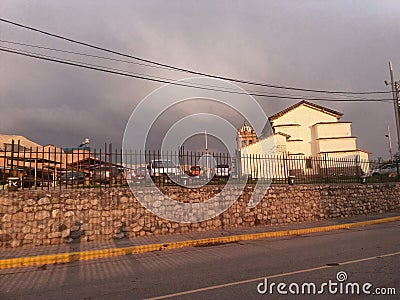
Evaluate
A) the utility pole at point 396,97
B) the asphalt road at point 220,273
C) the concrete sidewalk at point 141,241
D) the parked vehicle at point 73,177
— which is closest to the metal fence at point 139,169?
the parked vehicle at point 73,177

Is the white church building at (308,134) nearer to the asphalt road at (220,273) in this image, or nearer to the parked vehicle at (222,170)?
the parked vehicle at (222,170)

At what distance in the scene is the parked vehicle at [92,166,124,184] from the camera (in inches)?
434

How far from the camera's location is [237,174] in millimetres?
13180

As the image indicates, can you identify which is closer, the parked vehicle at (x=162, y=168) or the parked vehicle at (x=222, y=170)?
the parked vehicle at (x=162, y=168)

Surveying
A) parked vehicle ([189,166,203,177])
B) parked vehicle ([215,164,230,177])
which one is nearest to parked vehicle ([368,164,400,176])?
parked vehicle ([215,164,230,177])

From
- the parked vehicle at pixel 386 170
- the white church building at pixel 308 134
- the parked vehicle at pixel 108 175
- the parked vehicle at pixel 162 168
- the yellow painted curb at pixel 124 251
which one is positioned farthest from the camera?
the white church building at pixel 308 134

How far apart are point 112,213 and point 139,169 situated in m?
1.77

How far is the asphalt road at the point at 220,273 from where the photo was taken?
518 centimetres

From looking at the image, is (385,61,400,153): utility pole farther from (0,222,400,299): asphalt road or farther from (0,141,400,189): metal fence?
(0,222,400,299): asphalt road

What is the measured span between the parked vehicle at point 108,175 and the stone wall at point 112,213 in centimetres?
40

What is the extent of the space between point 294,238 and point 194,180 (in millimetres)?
4041

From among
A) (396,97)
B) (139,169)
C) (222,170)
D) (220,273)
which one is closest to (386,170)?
(396,97)

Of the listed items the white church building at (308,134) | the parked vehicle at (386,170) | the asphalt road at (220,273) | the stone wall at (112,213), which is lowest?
the asphalt road at (220,273)

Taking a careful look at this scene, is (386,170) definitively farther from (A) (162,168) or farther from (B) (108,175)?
(B) (108,175)
